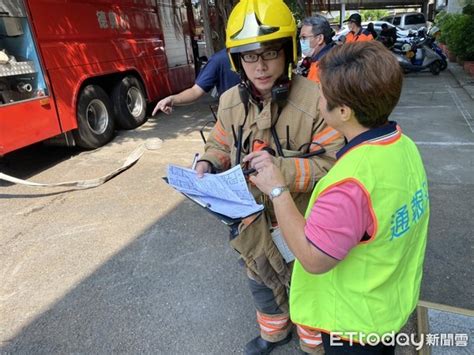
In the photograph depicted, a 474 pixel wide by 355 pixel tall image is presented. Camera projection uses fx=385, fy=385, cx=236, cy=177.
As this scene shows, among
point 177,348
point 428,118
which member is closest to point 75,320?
point 177,348

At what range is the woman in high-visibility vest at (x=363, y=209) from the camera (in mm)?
1021

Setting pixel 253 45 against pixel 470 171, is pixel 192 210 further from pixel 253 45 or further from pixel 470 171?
pixel 470 171

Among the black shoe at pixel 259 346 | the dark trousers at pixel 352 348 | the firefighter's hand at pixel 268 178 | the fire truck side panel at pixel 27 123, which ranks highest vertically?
the firefighter's hand at pixel 268 178

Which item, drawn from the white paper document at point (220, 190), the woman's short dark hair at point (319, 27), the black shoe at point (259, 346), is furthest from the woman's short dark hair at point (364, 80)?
the woman's short dark hair at point (319, 27)

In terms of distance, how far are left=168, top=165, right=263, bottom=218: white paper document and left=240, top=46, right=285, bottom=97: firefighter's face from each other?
411 millimetres

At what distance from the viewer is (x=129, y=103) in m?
7.44

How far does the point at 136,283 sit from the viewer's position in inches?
114

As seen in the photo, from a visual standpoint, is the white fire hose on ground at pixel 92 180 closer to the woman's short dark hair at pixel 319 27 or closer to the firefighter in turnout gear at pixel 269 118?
the woman's short dark hair at pixel 319 27

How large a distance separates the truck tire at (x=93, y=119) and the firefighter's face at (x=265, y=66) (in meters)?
4.87

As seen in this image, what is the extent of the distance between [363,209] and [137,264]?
2.49 m

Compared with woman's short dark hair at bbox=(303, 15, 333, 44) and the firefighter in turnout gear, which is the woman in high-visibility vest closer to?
the firefighter in turnout gear

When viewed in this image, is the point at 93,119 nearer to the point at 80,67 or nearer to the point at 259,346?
the point at 80,67

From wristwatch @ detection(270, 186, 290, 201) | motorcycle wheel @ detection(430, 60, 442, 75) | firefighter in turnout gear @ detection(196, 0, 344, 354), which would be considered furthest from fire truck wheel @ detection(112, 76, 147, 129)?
motorcycle wheel @ detection(430, 60, 442, 75)

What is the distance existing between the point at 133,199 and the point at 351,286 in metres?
3.47
